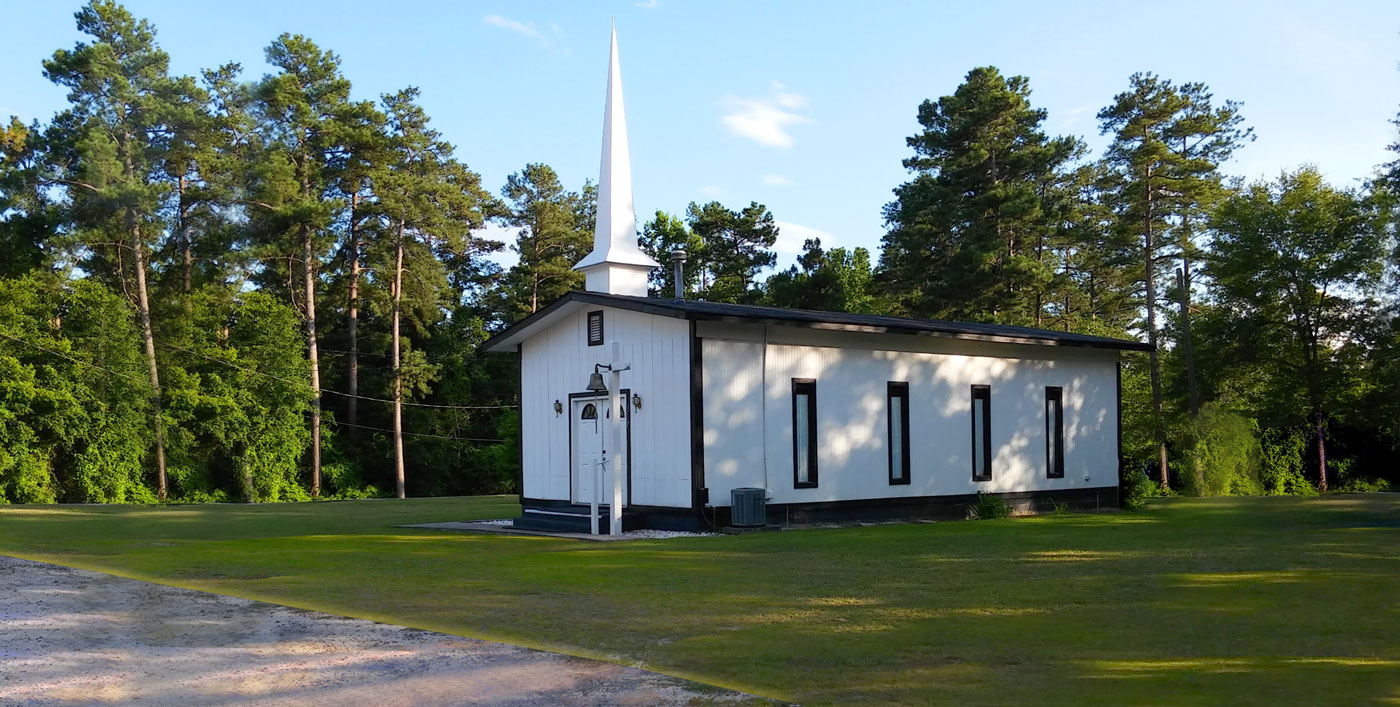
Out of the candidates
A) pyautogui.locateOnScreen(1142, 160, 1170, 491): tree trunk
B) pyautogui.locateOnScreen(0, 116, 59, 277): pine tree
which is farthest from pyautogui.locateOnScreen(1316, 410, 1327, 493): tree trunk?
pyautogui.locateOnScreen(0, 116, 59, 277): pine tree

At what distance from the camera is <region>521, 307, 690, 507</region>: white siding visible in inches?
642

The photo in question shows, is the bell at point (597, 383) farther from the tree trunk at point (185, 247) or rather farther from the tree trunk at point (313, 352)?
the tree trunk at point (185, 247)

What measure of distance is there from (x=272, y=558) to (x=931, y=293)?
32.8 meters

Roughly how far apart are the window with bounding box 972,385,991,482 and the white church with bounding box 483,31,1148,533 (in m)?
0.03

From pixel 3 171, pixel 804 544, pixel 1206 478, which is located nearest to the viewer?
pixel 804 544

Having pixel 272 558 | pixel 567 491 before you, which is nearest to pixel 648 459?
pixel 567 491

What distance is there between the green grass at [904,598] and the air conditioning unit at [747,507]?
105 cm

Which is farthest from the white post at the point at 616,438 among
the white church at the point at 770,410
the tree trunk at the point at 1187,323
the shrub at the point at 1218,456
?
the tree trunk at the point at 1187,323

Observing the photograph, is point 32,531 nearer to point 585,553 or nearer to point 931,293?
point 585,553

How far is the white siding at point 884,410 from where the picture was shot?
16547 millimetres

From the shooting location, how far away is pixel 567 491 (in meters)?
18.5

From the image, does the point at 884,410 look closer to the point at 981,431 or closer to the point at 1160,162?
the point at 981,431

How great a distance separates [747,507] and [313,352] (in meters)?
30.1

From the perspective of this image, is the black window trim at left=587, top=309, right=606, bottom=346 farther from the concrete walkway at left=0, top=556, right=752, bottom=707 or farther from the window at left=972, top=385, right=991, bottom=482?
the concrete walkway at left=0, top=556, right=752, bottom=707
